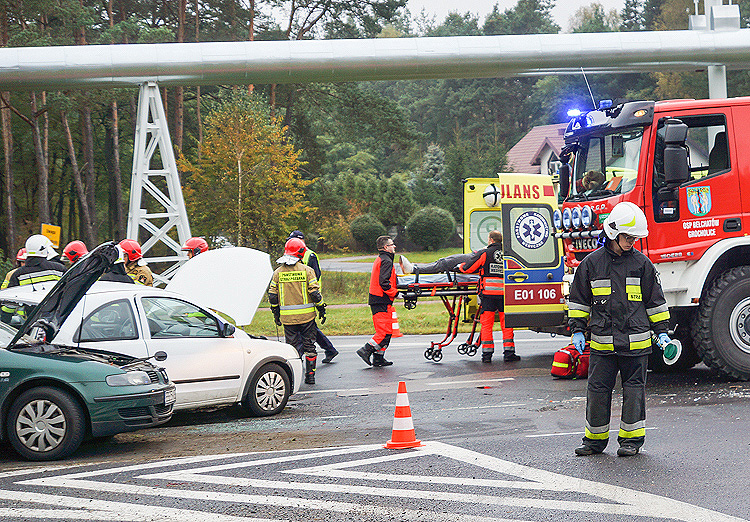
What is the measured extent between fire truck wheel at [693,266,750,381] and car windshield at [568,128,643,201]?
5.28ft

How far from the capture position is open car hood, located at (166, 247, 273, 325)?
10859mm

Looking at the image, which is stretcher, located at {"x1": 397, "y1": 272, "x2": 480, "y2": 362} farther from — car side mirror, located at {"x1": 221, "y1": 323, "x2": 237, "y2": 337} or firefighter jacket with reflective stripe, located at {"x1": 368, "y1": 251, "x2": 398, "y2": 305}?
car side mirror, located at {"x1": 221, "y1": 323, "x2": 237, "y2": 337}

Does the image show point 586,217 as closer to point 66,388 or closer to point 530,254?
point 530,254

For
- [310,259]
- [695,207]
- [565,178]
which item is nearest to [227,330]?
[310,259]

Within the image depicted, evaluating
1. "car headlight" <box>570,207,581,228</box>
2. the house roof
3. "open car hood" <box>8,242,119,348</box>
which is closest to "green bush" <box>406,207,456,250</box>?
the house roof

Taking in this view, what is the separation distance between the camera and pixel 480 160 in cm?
5700

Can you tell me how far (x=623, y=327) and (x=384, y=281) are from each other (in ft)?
20.7

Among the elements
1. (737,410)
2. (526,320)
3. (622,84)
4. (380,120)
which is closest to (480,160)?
(622,84)

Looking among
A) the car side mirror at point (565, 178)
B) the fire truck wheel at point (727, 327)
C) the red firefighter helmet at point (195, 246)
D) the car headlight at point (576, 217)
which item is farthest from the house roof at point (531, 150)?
the fire truck wheel at point (727, 327)

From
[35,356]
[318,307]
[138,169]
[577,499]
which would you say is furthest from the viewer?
[138,169]

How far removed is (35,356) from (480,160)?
5094cm

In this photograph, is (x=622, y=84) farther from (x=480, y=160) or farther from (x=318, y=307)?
(x=318, y=307)

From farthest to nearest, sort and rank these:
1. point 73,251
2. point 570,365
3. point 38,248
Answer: point 73,251 → point 38,248 → point 570,365

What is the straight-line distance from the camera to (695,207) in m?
10.0
